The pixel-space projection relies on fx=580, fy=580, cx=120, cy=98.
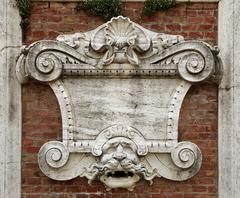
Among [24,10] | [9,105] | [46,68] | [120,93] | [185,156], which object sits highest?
[24,10]

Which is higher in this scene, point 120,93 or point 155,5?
point 155,5

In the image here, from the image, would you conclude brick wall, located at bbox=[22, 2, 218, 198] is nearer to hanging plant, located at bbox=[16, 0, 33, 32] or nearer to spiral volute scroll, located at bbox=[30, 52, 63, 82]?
hanging plant, located at bbox=[16, 0, 33, 32]

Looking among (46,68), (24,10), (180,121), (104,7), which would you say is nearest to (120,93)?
(180,121)

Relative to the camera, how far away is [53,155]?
19.9ft

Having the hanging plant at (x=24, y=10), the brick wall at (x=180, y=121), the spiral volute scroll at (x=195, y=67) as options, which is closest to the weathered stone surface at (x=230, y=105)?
the brick wall at (x=180, y=121)

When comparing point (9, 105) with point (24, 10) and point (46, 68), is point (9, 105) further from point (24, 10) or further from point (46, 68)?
point (24, 10)

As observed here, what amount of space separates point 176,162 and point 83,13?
6.20 feet

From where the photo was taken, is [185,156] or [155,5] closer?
[185,156]

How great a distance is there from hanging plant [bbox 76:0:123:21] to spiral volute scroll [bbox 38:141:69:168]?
4.82 ft

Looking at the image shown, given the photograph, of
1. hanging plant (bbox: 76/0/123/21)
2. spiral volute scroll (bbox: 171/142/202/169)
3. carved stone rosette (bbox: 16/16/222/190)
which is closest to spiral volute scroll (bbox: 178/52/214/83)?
carved stone rosette (bbox: 16/16/222/190)

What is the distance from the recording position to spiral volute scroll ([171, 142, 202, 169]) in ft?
19.9

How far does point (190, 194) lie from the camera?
618 cm

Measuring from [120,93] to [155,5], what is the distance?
3.35ft

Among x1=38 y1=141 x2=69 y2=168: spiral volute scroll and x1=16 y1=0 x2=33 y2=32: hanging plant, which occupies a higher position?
x1=16 y1=0 x2=33 y2=32: hanging plant
